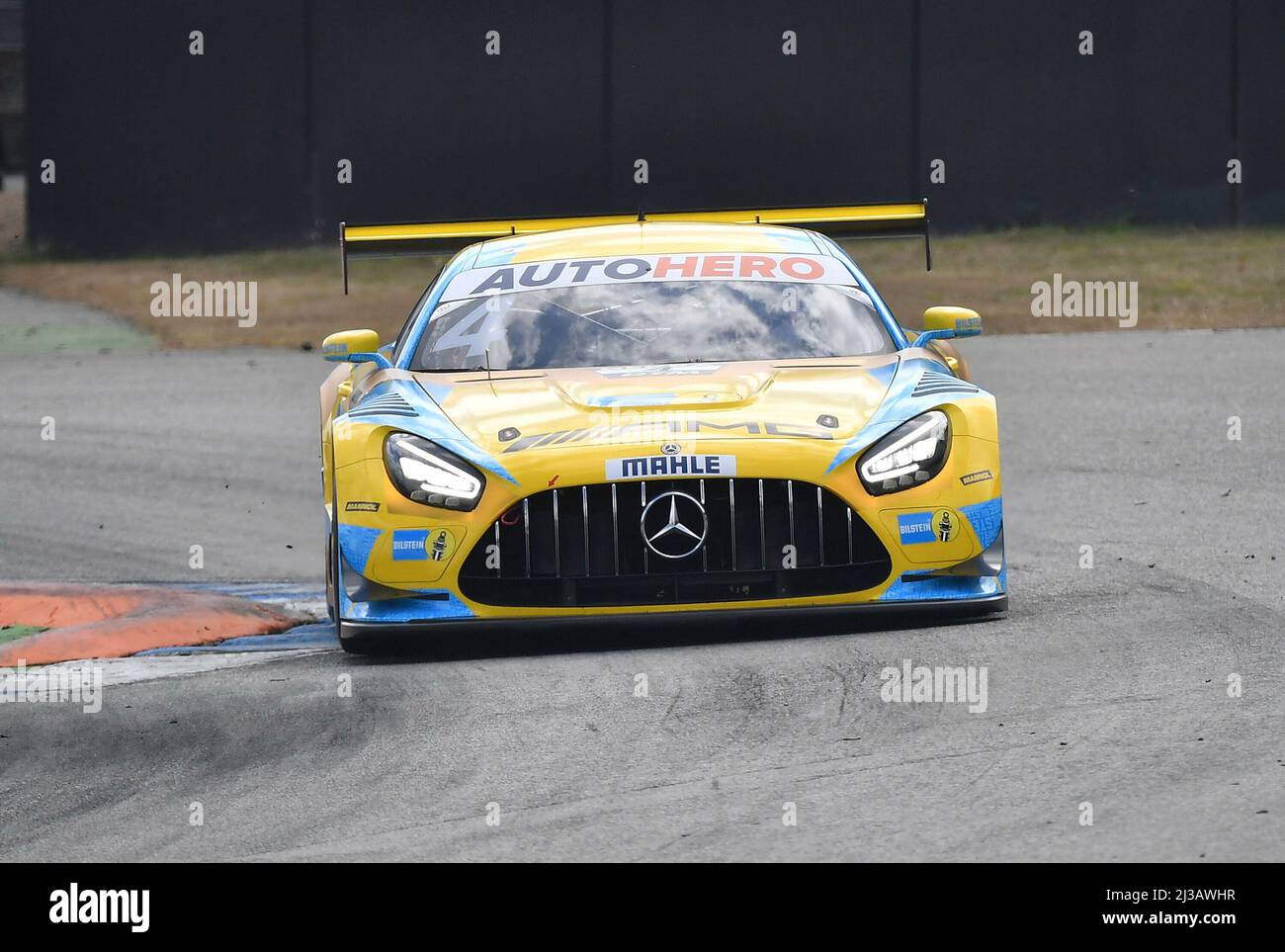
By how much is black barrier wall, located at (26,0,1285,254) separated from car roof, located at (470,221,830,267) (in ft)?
57.9

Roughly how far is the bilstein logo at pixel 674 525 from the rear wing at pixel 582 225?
2.56 metres

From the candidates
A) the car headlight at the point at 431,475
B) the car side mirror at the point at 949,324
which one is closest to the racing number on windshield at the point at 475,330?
the car headlight at the point at 431,475

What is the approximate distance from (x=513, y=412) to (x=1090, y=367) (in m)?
8.94

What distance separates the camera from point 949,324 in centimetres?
798

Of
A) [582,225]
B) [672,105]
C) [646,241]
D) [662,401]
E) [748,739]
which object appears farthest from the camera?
[672,105]

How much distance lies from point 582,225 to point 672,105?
17973mm

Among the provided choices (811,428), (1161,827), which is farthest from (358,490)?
(1161,827)

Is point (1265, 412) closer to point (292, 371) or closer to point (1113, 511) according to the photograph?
point (1113, 511)

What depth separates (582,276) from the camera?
8.09 metres

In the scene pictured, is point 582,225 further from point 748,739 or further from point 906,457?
point 748,739

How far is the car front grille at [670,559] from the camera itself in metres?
6.65

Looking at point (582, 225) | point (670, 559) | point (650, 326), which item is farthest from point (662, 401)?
point (582, 225)
